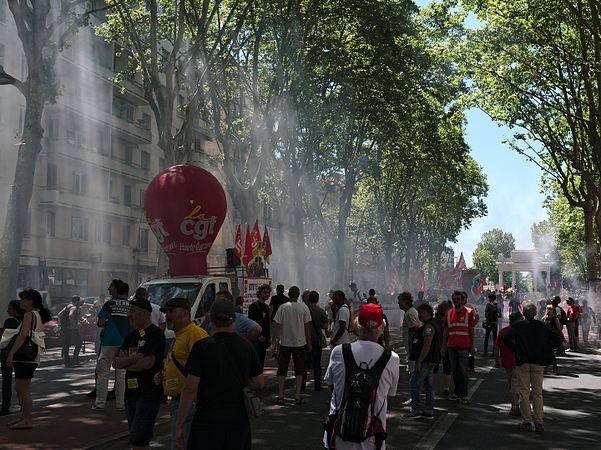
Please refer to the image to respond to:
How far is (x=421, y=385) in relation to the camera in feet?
38.0

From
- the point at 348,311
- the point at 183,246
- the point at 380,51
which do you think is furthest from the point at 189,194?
the point at 380,51

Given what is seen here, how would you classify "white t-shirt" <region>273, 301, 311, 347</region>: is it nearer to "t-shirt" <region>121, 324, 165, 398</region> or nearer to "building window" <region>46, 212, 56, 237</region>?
"t-shirt" <region>121, 324, 165, 398</region>

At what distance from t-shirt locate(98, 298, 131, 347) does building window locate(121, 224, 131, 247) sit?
136ft

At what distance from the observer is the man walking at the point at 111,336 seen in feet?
38.1

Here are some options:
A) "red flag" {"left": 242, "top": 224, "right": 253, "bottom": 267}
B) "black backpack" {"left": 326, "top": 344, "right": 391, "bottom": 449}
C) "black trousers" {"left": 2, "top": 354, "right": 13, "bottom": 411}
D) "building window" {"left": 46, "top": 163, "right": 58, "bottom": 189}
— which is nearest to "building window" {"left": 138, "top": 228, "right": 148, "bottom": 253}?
"building window" {"left": 46, "top": 163, "right": 58, "bottom": 189}

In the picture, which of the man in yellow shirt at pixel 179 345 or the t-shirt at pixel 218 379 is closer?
the t-shirt at pixel 218 379

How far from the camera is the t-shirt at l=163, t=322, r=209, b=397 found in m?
6.29

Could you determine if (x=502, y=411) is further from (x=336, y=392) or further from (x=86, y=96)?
(x=86, y=96)

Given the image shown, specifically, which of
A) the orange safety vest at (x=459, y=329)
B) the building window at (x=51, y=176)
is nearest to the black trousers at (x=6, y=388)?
the orange safety vest at (x=459, y=329)

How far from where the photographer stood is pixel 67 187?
4603 cm

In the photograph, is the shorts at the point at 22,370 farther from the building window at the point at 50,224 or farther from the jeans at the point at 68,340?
the building window at the point at 50,224

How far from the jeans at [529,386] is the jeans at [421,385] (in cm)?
133

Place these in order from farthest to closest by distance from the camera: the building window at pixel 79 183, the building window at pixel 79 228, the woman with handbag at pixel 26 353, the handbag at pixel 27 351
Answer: the building window at pixel 79 183 < the building window at pixel 79 228 < the handbag at pixel 27 351 < the woman with handbag at pixel 26 353

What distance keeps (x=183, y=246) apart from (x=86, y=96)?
2992 centimetres
